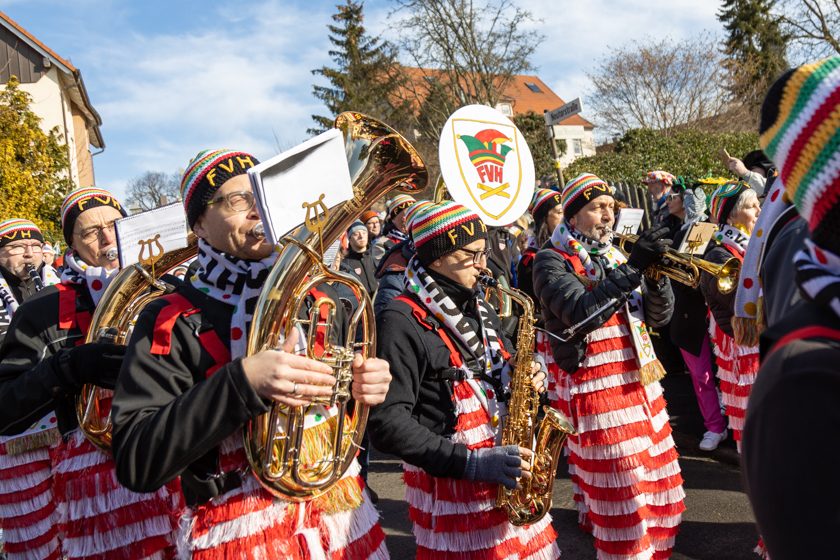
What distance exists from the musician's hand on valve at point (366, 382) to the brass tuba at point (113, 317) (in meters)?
1.20

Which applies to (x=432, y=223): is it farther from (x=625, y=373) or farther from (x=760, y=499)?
(x=760, y=499)

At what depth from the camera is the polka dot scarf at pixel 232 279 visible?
199 centimetres

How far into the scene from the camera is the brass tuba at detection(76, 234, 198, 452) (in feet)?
9.36

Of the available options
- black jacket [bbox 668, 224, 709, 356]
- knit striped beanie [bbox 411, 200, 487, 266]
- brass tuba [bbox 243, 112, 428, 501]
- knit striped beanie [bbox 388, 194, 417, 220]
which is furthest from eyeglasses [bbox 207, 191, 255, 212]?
knit striped beanie [bbox 388, 194, 417, 220]

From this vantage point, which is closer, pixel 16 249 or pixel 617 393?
pixel 617 393

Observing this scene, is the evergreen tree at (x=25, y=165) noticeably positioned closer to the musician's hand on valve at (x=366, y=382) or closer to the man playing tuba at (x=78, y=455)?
the man playing tuba at (x=78, y=455)

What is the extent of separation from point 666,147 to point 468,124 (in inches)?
518

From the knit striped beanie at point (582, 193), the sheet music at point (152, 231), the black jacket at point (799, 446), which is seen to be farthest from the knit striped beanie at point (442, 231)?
the black jacket at point (799, 446)

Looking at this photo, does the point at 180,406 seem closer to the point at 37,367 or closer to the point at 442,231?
the point at 37,367

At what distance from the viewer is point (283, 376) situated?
1.69m

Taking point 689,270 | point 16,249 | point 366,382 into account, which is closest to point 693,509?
point 689,270

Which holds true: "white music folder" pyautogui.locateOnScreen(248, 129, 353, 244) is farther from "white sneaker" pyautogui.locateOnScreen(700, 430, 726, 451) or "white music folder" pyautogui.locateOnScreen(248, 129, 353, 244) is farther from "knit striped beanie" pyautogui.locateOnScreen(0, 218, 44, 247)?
"white sneaker" pyautogui.locateOnScreen(700, 430, 726, 451)

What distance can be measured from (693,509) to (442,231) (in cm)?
319

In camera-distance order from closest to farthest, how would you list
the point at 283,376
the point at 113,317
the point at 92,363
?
the point at 283,376
the point at 92,363
the point at 113,317
